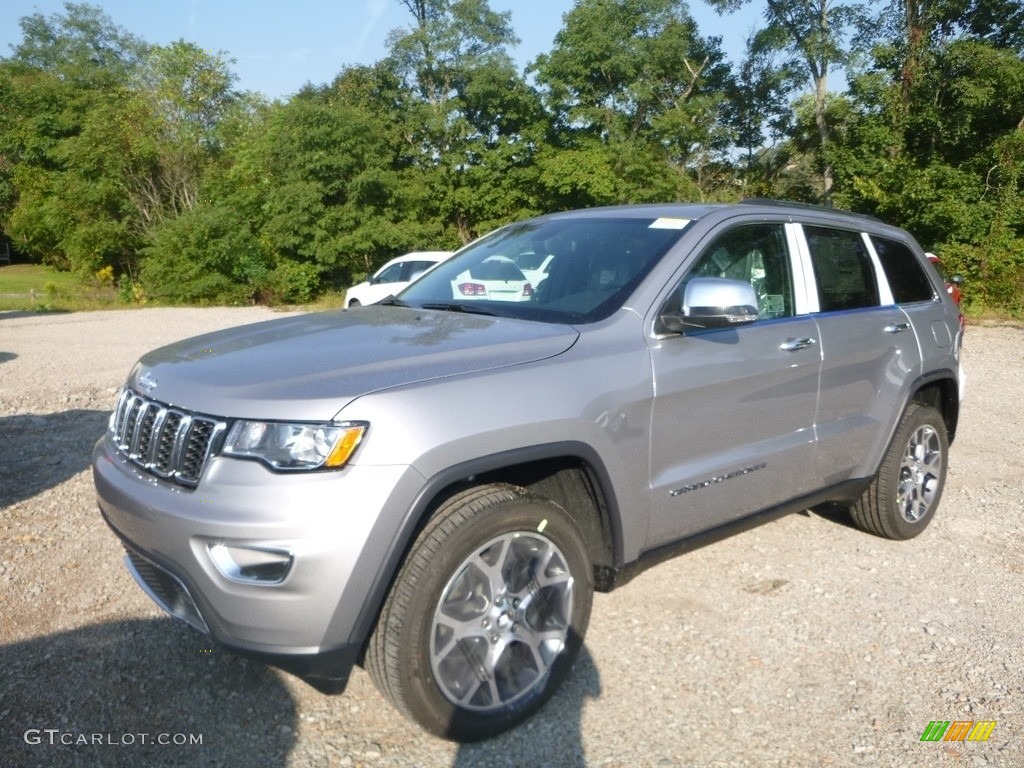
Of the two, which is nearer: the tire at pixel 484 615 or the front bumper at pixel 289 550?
the front bumper at pixel 289 550

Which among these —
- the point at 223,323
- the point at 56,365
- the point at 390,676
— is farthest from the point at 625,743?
the point at 223,323

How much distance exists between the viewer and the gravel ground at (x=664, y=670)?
298 cm

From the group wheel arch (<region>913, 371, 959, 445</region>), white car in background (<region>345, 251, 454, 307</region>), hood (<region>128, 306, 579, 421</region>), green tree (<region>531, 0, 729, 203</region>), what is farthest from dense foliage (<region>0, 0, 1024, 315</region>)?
hood (<region>128, 306, 579, 421</region>)

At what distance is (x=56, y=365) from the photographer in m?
12.1

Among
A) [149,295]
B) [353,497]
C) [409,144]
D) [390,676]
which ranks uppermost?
[409,144]

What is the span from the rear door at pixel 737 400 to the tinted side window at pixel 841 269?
194mm

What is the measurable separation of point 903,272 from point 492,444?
327 cm

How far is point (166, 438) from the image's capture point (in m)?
2.84

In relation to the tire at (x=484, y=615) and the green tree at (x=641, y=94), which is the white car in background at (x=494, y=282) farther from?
the green tree at (x=641, y=94)

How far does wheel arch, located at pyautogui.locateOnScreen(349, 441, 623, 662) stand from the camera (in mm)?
2607

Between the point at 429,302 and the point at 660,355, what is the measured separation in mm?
1168

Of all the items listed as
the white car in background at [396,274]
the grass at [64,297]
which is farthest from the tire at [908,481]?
the grass at [64,297]

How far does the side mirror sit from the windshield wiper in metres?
0.74

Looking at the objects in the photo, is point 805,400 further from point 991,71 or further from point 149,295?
point 149,295
